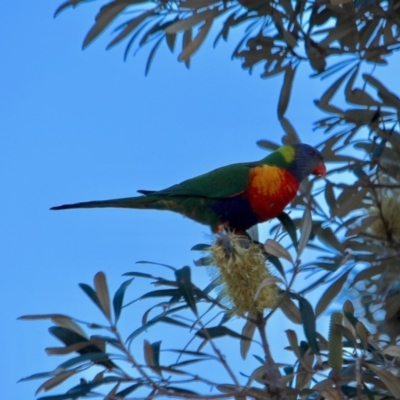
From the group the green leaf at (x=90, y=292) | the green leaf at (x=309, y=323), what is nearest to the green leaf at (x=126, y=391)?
the green leaf at (x=90, y=292)

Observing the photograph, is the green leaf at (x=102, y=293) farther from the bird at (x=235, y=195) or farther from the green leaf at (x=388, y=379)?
the bird at (x=235, y=195)

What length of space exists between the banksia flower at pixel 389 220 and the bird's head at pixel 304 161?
219 mm

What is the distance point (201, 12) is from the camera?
2186 millimetres

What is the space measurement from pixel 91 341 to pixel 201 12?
1.01 metres

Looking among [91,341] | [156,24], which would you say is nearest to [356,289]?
[156,24]

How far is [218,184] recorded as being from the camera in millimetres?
2307

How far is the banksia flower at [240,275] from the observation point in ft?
4.84

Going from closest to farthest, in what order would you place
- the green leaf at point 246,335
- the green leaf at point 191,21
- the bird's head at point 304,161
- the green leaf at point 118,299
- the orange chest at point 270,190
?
the green leaf at point 118,299
the green leaf at point 246,335
the green leaf at point 191,21
the orange chest at point 270,190
the bird's head at point 304,161

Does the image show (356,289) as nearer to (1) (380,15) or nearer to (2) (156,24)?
(1) (380,15)

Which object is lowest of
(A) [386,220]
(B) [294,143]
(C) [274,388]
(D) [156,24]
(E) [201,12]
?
(C) [274,388]

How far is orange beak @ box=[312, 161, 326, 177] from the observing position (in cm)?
244

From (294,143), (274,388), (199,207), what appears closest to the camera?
(274,388)

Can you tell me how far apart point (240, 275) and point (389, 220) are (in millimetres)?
935

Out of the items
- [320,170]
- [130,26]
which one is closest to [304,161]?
[320,170]
